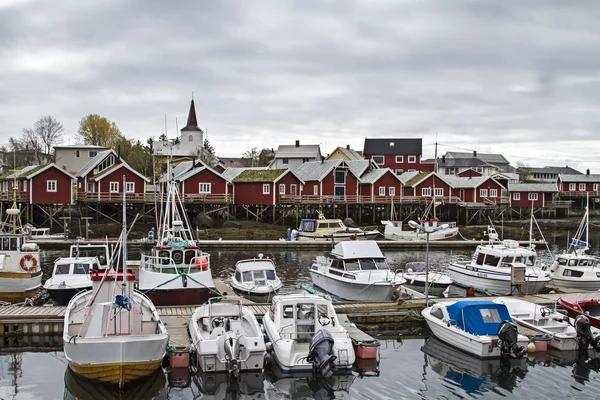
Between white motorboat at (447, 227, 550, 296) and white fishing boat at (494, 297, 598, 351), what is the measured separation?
207 inches

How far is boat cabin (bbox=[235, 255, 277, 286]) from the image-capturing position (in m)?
28.3

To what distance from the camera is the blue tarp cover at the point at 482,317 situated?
19969mm

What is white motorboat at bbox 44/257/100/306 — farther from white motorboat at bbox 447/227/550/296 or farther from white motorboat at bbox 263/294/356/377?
white motorboat at bbox 447/227/550/296

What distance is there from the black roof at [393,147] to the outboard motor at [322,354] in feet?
261

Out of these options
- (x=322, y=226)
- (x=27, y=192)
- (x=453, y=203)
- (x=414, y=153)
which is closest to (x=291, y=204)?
(x=322, y=226)

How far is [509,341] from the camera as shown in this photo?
19156 mm

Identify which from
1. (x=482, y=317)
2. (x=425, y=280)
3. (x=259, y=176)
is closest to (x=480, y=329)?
(x=482, y=317)

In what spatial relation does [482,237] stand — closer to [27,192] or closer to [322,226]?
[322,226]

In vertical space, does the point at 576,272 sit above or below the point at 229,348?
above

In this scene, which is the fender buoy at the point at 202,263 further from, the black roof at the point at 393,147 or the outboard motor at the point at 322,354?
the black roof at the point at 393,147

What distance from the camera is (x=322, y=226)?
55594mm

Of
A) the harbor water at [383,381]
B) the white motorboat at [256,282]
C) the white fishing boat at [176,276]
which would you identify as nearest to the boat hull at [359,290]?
the white motorboat at [256,282]

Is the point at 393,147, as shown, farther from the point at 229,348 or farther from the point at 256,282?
the point at 229,348

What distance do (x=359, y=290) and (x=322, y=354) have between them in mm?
10249
